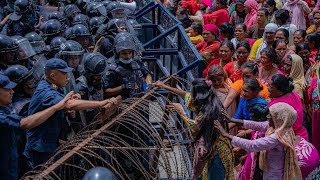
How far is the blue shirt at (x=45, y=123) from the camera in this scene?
16.4 feet

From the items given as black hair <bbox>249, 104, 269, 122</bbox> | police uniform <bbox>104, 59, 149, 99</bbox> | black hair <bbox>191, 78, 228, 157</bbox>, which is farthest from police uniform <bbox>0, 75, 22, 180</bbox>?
black hair <bbox>249, 104, 269, 122</bbox>

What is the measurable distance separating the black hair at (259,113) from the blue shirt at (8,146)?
2288mm

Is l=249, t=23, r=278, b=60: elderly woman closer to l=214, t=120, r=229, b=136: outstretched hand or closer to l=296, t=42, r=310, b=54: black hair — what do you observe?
l=296, t=42, r=310, b=54: black hair

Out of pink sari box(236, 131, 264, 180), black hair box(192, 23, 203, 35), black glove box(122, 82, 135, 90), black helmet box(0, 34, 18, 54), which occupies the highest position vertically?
black helmet box(0, 34, 18, 54)

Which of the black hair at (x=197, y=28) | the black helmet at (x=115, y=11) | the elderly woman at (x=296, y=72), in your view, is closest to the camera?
the elderly woman at (x=296, y=72)

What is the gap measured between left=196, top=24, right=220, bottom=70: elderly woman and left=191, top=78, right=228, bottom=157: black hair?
2.76m

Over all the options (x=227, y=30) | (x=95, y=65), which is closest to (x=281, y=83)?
(x=95, y=65)

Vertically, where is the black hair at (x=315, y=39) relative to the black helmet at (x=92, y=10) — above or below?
below

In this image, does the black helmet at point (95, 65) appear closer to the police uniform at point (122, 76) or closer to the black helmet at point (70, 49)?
the police uniform at point (122, 76)

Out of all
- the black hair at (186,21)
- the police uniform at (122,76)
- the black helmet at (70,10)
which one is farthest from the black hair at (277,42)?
the black helmet at (70,10)

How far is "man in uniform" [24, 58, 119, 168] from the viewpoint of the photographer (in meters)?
5.00

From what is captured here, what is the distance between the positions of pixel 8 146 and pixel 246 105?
2.50m

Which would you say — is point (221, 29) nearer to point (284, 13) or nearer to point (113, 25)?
point (284, 13)

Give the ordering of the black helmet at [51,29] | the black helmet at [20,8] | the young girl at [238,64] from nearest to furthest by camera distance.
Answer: the young girl at [238,64], the black helmet at [51,29], the black helmet at [20,8]
